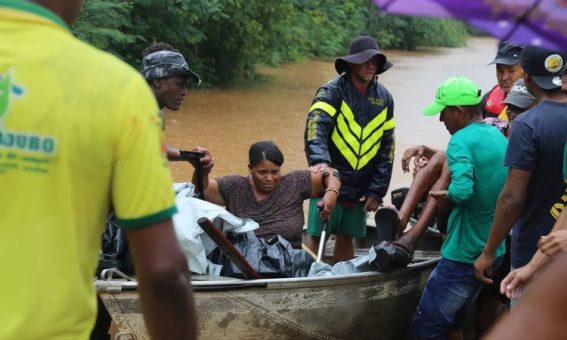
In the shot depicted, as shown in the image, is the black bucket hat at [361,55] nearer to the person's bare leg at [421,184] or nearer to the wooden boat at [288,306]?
the person's bare leg at [421,184]

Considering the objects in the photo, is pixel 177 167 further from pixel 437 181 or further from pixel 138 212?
pixel 138 212

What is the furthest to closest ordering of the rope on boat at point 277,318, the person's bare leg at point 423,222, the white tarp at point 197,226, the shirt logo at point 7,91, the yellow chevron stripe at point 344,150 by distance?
the yellow chevron stripe at point 344,150 < the person's bare leg at point 423,222 < the white tarp at point 197,226 < the rope on boat at point 277,318 < the shirt logo at point 7,91

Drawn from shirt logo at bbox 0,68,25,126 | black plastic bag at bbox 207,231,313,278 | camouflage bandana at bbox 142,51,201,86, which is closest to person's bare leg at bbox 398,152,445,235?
black plastic bag at bbox 207,231,313,278

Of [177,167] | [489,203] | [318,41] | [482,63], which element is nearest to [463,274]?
[489,203]

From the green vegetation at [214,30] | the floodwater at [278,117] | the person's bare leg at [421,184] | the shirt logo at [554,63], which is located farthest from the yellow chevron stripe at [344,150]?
the green vegetation at [214,30]

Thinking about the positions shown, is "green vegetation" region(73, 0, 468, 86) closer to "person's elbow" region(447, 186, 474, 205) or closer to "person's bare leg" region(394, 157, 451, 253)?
"person's bare leg" region(394, 157, 451, 253)

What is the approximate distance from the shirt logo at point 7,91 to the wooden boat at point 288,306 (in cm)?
231

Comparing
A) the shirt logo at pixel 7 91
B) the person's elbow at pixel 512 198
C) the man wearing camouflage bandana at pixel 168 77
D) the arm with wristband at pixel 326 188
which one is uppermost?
the shirt logo at pixel 7 91

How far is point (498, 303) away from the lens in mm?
5070

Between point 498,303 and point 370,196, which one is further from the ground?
point 370,196

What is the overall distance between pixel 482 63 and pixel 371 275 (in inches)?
1151

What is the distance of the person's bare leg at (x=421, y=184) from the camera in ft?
16.1

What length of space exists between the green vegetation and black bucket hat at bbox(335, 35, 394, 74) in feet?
28.3

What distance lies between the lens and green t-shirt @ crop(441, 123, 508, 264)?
14.1 ft
